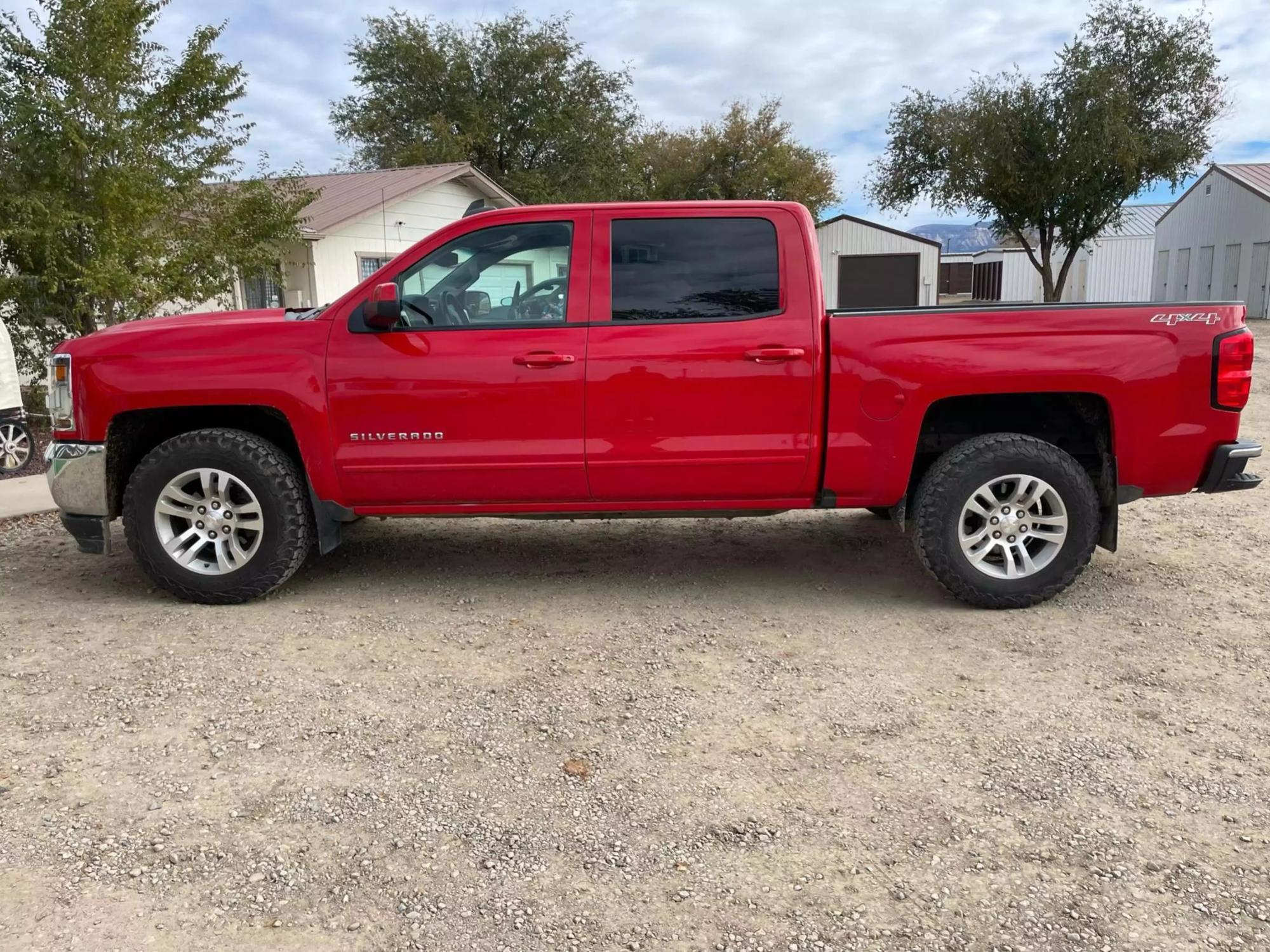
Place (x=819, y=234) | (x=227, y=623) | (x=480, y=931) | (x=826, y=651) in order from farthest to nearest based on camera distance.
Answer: (x=819, y=234)
(x=227, y=623)
(x=826, y=651)
(x=480, y=931)

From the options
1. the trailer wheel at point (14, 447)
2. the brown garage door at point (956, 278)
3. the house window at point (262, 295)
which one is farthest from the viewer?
the brown garage door at point (956, 278)

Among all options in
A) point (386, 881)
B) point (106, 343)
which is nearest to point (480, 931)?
point (386, 881)

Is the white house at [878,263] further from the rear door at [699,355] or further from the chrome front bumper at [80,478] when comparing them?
the chrome front bumper at [80,478]

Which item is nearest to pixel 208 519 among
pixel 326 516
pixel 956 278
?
pixel 326 516

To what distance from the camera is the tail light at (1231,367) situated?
4.67 metres

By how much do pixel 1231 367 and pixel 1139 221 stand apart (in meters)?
45.9

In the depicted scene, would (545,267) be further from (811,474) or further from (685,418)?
(811,474)

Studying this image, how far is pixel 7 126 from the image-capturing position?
9.73m

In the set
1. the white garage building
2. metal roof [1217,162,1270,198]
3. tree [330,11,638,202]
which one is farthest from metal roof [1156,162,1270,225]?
tree [330,11,638,202]

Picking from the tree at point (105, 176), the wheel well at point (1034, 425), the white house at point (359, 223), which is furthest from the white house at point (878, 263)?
the wheel well at point (1034, 425)

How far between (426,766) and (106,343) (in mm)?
2960

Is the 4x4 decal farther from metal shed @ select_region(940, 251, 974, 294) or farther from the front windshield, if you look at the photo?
metal shed @ select_region(940, 251, 974, 294)

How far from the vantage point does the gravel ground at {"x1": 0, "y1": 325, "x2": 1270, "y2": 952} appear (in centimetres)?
261

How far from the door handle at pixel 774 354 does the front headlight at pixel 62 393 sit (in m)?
3.38
